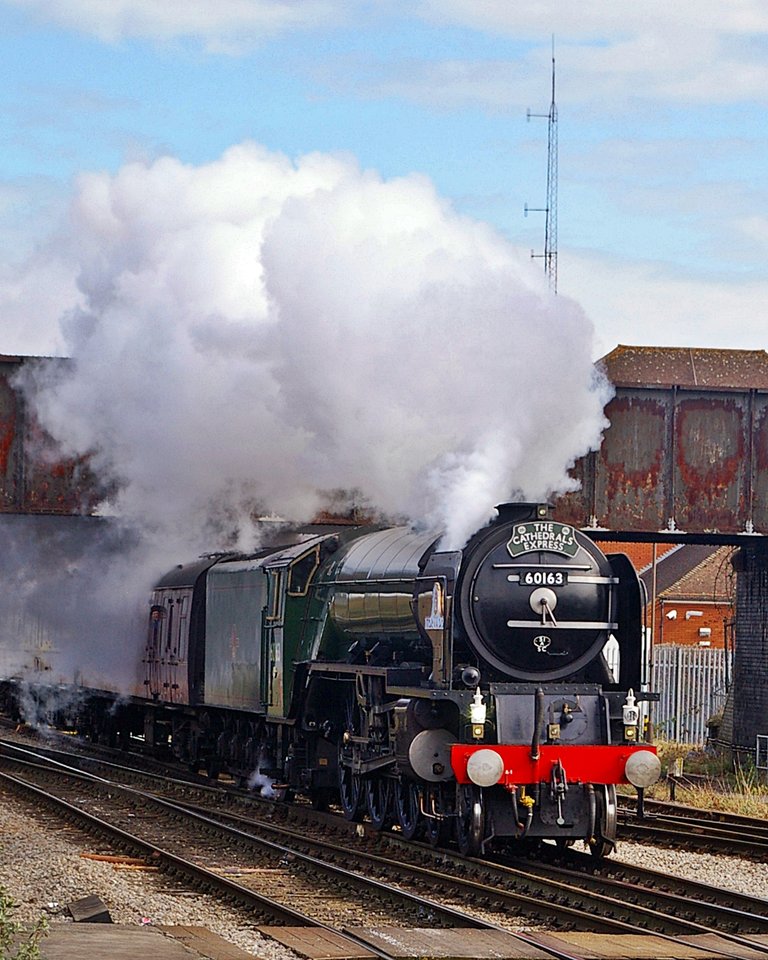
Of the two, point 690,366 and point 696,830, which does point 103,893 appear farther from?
point 690,366

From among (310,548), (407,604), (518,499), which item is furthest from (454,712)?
(310,548)

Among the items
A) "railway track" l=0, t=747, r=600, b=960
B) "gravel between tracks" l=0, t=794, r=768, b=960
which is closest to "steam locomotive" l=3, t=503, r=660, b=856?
"gravel between tracks" l=0, t=794, r=768, b=960

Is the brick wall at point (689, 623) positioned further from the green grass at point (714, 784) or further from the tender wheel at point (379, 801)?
the tender wheel at point (379, 801)

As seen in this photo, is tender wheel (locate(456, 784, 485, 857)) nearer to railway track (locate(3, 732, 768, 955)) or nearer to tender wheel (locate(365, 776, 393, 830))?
railway track (locate(3, 732, 768, 955))

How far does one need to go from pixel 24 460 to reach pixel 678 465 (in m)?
8.76

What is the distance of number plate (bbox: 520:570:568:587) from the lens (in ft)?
42.1

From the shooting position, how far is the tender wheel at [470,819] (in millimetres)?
12727

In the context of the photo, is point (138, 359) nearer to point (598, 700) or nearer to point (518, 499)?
point (518, 499)

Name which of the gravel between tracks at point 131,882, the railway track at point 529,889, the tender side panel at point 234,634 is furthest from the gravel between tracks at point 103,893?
the tender side panel at point 234,634

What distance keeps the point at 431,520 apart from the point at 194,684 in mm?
7721

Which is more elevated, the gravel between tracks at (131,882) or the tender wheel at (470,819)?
the tender wheel at (470,819)

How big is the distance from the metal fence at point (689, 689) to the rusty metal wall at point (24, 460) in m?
12.8

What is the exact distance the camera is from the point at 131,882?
12.0 metres

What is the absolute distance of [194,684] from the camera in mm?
20953
